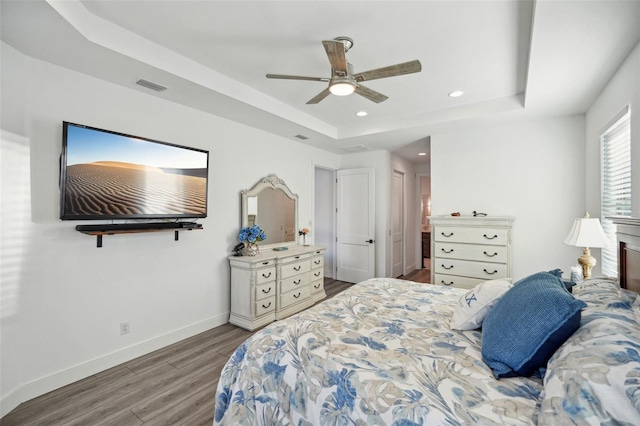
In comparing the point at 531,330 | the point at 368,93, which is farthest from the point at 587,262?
the point at 368,93

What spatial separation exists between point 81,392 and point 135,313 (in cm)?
67

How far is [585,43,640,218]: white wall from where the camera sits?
196cm

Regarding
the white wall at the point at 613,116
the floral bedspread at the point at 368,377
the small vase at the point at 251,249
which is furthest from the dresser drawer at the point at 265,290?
the white wall at the point at 613,116

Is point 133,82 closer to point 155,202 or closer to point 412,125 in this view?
point 155,202

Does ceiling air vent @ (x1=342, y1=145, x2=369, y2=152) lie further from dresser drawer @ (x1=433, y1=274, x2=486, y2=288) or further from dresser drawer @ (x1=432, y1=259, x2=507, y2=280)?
dresser drawer @ (x1=433, y1=274, x2=486, y2=288)

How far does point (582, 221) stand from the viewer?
2473mm

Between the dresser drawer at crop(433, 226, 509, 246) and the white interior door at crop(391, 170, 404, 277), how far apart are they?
1778 millimetres

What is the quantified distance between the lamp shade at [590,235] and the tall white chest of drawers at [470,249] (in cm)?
82

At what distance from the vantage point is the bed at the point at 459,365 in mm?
842

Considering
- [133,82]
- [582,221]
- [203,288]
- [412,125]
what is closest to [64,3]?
[133,82]

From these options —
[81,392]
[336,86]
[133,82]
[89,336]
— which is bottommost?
[81,392]

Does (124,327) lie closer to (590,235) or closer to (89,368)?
(89,368)

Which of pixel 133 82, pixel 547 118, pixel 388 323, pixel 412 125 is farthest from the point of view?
pixel 412 125

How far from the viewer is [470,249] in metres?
3.51
